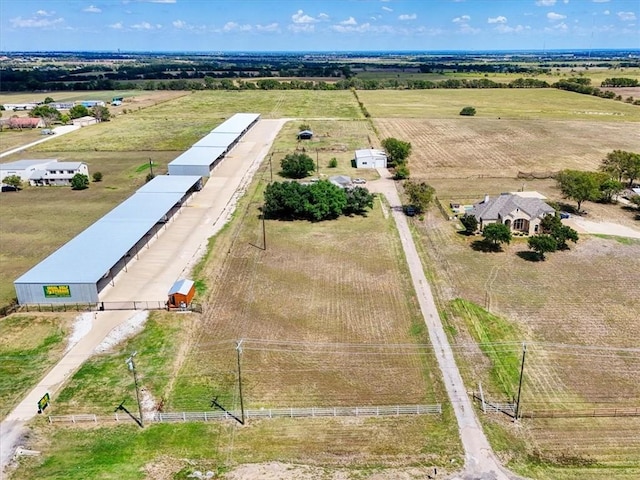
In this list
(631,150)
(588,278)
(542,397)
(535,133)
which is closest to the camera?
(542,397)

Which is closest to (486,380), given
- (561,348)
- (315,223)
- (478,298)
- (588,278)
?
(561,348)

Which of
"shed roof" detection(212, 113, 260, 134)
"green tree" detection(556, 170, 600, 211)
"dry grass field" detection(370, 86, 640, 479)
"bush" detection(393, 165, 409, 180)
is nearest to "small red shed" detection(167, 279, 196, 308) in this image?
"dry grass field" detection(370, 86, 640, 479)

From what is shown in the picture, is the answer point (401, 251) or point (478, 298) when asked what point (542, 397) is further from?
point (401, 251)

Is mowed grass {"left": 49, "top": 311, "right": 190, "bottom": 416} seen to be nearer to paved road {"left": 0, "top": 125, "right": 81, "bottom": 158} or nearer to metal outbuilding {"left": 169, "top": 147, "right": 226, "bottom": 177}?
metal outbuilding {"left": 169, "top": 147, "right": 226, "bottom": 177}

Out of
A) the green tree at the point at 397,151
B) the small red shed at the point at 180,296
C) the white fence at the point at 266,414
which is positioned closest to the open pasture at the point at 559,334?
the white fence at the point at 266,414

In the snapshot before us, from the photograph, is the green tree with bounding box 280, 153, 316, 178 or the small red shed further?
the green tree with bounding box 280, 153, 316, 178

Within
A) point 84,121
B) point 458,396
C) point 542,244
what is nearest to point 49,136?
point 84,121

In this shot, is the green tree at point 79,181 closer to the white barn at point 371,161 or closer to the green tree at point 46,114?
the white barn at point 371,161
